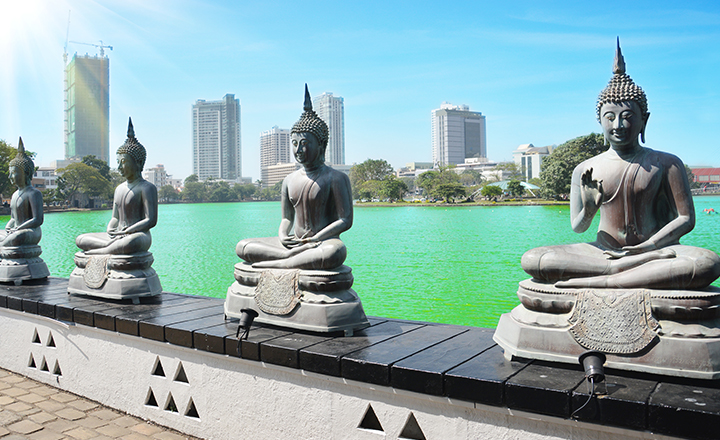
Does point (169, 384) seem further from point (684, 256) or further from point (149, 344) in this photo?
point (684, 256)

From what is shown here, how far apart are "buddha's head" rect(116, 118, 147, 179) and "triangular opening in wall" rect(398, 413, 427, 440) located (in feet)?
13.8

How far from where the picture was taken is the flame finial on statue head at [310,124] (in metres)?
4.64

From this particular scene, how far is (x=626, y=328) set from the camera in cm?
310

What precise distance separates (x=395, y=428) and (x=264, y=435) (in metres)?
1.06

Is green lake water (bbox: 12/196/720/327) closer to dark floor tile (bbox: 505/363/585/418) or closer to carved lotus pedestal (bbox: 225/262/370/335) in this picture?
carved lotus pedestal (bbox: 225/262/370/335)

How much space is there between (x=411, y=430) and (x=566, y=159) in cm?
4456

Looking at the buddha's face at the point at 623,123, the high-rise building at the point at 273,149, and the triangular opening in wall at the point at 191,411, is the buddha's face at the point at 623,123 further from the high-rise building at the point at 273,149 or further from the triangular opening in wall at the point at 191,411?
the high-rise building at the point at 273,149

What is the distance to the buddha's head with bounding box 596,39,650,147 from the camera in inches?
134

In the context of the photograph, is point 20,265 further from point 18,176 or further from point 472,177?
point 472,177

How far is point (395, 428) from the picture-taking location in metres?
3.32

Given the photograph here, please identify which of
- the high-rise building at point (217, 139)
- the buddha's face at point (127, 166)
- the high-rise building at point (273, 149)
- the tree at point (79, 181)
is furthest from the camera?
the high-rise building at point (217, 139)

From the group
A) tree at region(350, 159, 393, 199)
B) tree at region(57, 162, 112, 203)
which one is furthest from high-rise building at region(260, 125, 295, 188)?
tree at region(57, 162, 112, 203)

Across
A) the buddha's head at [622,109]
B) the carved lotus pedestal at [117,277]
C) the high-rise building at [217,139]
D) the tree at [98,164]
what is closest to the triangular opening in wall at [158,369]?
the carved lotus pedestal at [117,277]

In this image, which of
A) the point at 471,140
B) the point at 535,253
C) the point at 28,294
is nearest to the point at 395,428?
the point at 535,253
